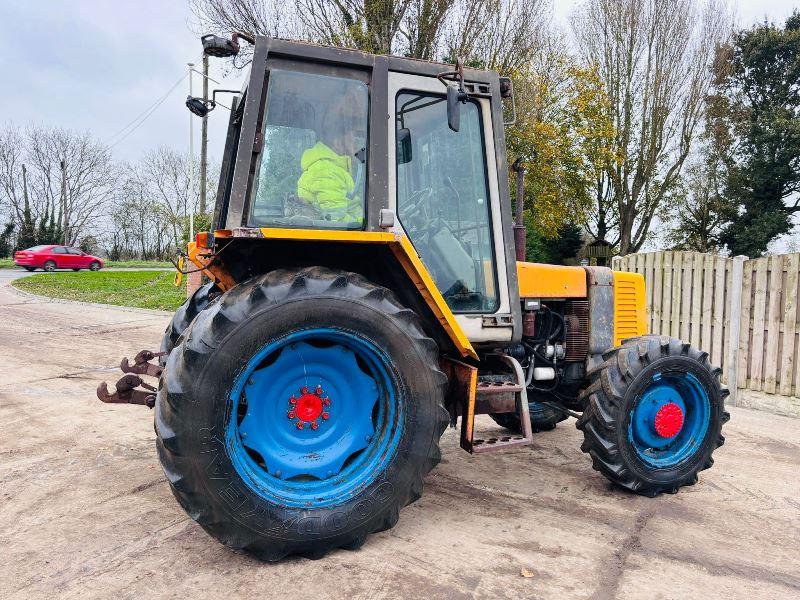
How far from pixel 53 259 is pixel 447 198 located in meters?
29.7

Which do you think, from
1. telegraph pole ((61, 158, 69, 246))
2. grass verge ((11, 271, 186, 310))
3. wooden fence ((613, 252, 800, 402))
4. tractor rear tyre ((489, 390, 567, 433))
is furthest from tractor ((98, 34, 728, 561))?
telegraph pole ((61, 158, 69, 246))

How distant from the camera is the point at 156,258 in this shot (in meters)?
50.2

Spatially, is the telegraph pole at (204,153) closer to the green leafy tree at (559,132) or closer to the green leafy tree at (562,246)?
the green leafy tree at (559,132)

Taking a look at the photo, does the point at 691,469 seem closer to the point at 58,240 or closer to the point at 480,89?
the point at 480,89

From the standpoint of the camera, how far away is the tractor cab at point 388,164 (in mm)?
3094

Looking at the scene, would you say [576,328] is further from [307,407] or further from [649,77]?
[649,77]

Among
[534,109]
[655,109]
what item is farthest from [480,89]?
[655,109]

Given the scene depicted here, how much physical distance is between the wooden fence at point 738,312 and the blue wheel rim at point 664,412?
11.9ft

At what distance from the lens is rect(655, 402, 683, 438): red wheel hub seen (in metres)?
3.75

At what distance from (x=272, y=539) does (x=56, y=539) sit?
113cm

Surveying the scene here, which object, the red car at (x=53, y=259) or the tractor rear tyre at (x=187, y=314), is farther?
the red car at (x=53, y=259)

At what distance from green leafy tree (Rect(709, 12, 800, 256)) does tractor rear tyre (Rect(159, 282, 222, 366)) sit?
2211cm

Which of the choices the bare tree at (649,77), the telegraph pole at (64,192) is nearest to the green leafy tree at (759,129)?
the bare tree at (649,77)

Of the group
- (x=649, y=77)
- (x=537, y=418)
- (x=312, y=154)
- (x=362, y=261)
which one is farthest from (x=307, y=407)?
(x=649, y=77)
